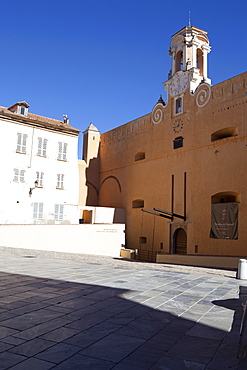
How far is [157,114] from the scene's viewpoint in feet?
69.7

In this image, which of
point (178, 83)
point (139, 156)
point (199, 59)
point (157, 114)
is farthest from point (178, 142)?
point (199, 59)

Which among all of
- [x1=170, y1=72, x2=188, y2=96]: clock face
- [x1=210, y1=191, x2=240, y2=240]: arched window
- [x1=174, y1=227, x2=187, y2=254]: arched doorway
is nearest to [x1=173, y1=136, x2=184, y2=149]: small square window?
[x1=170, y1=72, x2=188, y2=96]: clock face

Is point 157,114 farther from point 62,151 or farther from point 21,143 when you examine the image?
point 21,143

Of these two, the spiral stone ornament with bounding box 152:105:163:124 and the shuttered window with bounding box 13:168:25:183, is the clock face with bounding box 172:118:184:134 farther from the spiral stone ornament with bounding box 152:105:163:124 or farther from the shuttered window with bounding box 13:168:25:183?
the shuttered window with bounding box 13:168:25:183

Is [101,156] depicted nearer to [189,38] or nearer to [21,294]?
[189,38]

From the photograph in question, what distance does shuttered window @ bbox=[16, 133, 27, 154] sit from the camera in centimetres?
1922

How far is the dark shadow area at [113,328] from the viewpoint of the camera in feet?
8.66

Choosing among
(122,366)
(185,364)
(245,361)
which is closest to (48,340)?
(122,366)

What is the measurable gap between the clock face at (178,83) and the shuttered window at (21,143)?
925 cm

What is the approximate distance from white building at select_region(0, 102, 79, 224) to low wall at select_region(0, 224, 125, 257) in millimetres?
3045

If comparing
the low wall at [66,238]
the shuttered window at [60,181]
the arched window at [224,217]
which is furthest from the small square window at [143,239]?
the shuttered window at [60,181]

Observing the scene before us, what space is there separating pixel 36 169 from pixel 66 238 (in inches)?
226

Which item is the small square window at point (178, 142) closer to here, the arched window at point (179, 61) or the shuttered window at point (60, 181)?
the arched window at point (179, 61)

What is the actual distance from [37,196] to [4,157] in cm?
289
